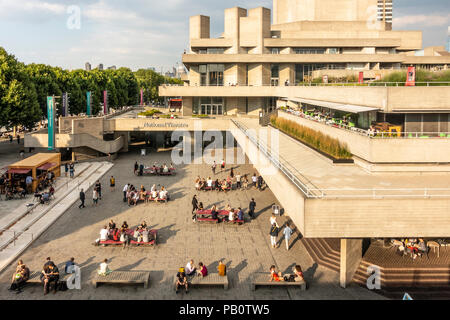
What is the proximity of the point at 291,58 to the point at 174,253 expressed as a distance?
42884 millimetres

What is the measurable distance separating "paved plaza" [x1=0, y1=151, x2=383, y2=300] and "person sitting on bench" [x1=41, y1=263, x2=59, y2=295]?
351 millimetres

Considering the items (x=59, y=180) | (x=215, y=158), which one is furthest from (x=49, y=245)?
(x=215, y=158)

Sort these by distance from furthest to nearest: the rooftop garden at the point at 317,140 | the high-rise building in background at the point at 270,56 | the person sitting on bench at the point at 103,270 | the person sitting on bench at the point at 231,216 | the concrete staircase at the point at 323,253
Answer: the high-rise building in background at the point at 270,56 < the person sitting on bench at the point at 231,216 < the rooftop garden at the point at 317,140 < the concrete staircase at the point at 323,253 < the person sitting on bench at the point at 103,270

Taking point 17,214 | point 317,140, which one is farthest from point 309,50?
point 17,214

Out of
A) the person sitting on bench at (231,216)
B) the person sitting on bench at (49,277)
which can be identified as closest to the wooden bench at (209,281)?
the person sitting on bench at (49,277)

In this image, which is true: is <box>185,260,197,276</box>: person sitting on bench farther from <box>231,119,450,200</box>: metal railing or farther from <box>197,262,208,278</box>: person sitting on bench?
<box>231,119,450,200</box>: metal railing

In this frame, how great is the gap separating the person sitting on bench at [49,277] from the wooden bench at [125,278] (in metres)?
1.46

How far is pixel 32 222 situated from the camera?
912 inches

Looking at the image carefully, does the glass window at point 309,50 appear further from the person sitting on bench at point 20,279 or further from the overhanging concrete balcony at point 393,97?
the person sitting on bench at point 20,279

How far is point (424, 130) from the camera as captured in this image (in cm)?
2041

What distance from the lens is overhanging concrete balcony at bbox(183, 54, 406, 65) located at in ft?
180

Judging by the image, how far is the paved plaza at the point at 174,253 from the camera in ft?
50.9

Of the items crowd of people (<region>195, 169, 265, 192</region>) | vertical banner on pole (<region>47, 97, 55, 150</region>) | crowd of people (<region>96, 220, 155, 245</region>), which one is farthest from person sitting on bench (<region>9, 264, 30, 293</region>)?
vertical banner on pole (<region>47, 97, 55, 150</region>)

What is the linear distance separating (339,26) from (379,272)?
172 ft
